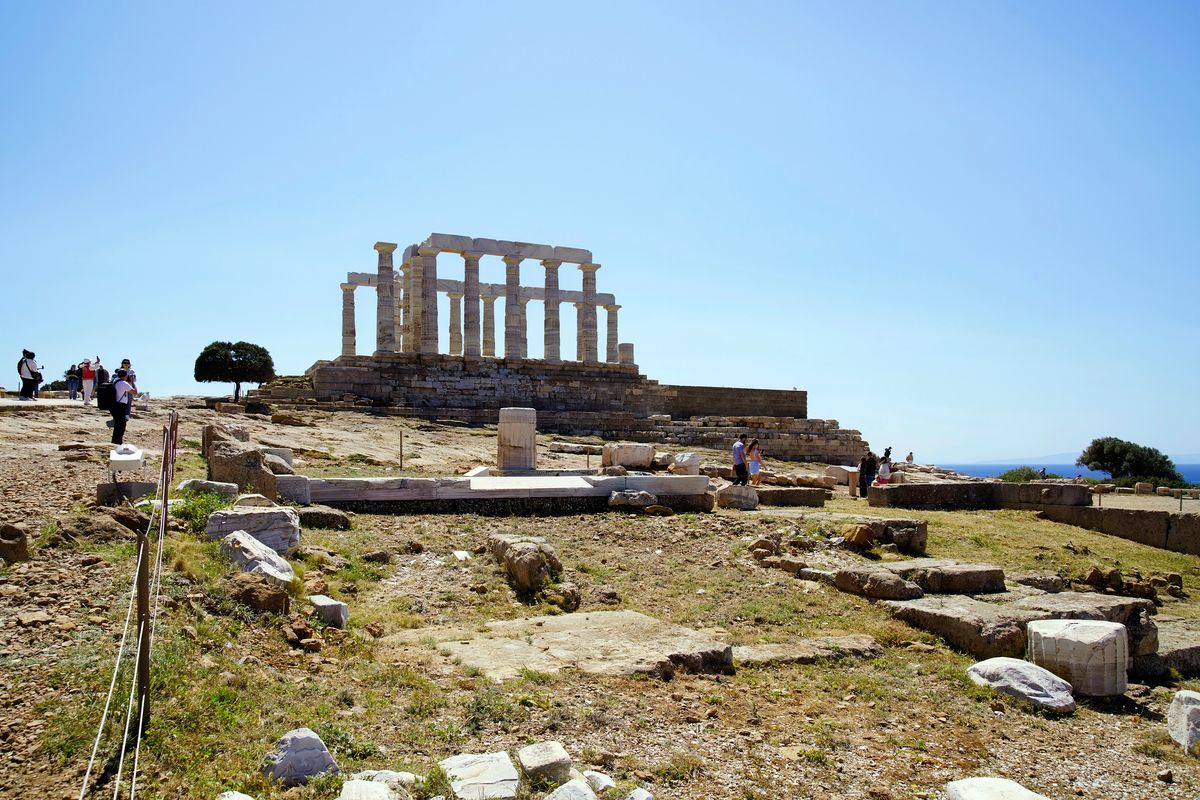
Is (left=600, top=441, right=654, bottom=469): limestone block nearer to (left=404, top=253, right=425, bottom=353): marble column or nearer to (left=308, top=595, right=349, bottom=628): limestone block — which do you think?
(left=308, top=595, right=349, bottom=628): limestone block

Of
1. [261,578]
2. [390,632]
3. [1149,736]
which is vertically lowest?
[1149,736]

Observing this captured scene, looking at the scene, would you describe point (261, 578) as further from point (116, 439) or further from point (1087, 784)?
point (116, 439)

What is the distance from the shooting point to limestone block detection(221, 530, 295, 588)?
7887 mm

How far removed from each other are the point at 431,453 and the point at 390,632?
15138 millimetres

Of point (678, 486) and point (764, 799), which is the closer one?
point (764, 799)

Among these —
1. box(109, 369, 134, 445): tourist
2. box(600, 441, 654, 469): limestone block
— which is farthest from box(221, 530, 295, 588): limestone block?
box(600, 441, 654, 469): limestone block

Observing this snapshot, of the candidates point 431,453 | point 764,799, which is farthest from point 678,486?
point 764,799

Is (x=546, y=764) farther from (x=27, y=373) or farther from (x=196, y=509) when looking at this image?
(x=27, y=373)

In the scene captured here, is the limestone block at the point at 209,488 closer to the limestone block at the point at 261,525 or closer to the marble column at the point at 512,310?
the limestone block at the point at 261,525

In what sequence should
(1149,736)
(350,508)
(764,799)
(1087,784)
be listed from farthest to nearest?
(350,508) < (1149,736) < (1087,784) < (764,799)

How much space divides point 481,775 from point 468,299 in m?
34.9

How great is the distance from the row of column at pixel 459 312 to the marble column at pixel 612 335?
389cm

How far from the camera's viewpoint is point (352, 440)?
77.7 feet

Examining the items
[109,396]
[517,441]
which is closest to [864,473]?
[517,441]
